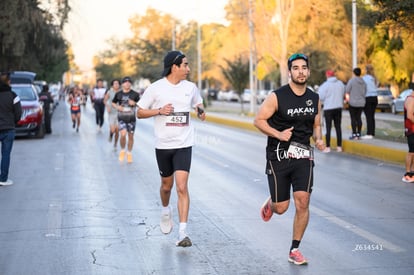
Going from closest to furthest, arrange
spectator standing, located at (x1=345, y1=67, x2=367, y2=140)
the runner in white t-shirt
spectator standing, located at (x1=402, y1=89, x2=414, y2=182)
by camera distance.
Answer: the runner in white t-shirt
spectator standing, located at (x1=402, y1=89, x2=414, y2=182)
spectator standing, located at (x1=345, y1=67, x2=367, y2=140)

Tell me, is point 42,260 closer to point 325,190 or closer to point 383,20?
point 325,190

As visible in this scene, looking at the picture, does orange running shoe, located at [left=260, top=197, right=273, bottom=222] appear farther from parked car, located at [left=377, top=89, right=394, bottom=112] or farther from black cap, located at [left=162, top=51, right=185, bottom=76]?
parked car, located at [left=377, top=89, right=394, bottom=112]

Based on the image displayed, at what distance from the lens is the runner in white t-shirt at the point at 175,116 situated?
8.05 m

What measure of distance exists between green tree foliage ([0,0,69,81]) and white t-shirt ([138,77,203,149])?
2447cm

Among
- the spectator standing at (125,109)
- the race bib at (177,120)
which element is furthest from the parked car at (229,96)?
the race bib at (177,120)

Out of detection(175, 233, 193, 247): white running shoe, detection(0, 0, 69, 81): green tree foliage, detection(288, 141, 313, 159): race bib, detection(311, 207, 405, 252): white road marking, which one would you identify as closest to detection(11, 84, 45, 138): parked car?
detection(0, 0, 69, 81): green tree foliage

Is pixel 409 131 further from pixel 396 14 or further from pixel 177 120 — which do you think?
pixel 396 14

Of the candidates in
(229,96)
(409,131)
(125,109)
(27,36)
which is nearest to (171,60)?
(409,131)

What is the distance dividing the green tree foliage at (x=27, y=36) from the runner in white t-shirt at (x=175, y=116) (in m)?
24.5

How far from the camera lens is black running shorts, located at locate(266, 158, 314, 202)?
280 inches

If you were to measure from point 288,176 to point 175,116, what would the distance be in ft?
4.83

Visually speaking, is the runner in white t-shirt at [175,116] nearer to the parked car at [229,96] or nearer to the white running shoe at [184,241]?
the white running shoe at [184,241]

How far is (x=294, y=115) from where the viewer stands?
712cm

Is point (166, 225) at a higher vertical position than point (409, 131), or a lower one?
lower
